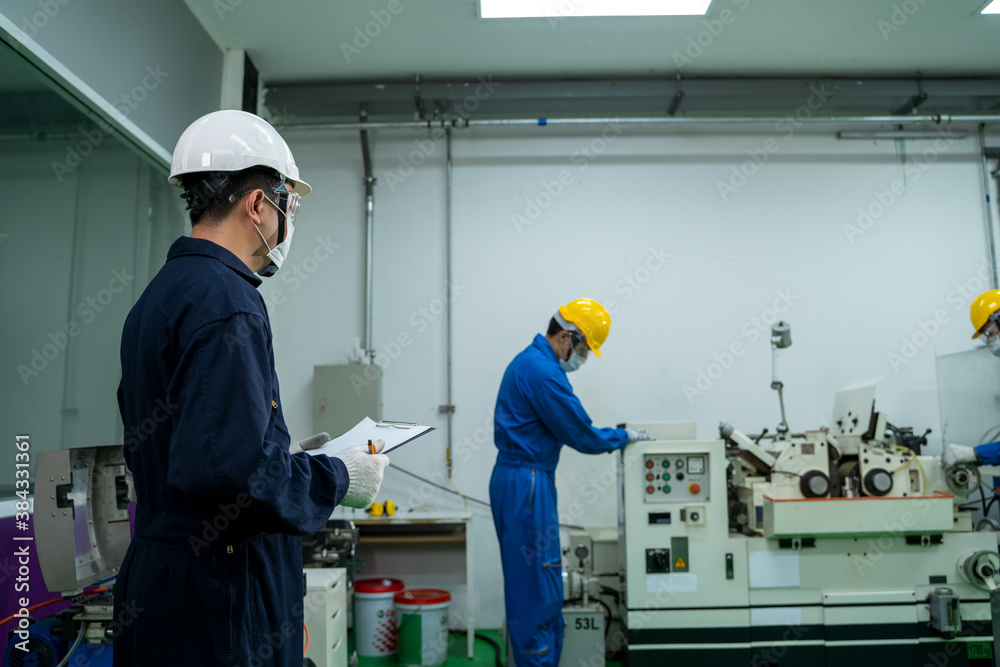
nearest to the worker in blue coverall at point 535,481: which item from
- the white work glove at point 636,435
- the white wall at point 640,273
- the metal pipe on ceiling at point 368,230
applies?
the white work glove at point 636,435

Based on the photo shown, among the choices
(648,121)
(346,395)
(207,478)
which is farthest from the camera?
(648,121)

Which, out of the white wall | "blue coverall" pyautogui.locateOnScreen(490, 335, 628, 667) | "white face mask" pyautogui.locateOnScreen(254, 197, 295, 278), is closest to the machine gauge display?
"blue coverall" pyautogui.locateOnScreen(490, 335, 628, 667)

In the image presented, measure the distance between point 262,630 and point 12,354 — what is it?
161 cm

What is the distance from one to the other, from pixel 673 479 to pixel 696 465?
0.40ft

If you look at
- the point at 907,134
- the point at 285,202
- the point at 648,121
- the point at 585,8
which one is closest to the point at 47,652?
the point at 285,202

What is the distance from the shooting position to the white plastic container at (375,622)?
11.4 ft

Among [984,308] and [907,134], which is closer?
[984,308]

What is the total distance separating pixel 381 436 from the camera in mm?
1389

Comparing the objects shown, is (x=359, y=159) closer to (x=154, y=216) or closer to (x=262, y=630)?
(x=154, y=216)

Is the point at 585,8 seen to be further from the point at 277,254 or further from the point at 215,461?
the point at 215,461

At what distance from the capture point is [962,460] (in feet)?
9.95

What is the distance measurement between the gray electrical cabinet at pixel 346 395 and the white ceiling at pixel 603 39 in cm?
179

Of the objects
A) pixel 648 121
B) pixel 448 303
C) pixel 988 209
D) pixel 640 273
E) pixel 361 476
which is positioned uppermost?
pixel 648 121

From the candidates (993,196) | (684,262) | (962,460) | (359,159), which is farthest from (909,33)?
(359,159)
